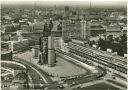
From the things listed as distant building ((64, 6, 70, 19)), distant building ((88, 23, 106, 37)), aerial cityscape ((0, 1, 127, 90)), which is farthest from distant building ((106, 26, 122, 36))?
distant building ((64, 6, 70, 19))

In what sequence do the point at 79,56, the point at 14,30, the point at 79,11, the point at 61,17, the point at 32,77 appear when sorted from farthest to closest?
the point at 79,11 → the point at 61,17 → the point at 14,30 → the point at 79,56 → the point at 32,77

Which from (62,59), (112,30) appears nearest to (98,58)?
(62,59)

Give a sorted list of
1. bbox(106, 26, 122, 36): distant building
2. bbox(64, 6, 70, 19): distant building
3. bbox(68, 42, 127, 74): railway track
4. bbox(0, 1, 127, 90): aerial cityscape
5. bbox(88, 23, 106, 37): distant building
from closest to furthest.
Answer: bbox(0, 1, 127, 90): aerial cityscape < bbox(68, 42, 127, 74): railway track < bbox(88, 23, 106, 37): distant building < bbox(106, 26, 122, 36): distant building < bbox(64, 6, 70, 19): distant building

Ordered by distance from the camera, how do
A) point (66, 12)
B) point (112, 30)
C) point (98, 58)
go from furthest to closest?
point (66, 12), point (112, 30), point (98, 58)

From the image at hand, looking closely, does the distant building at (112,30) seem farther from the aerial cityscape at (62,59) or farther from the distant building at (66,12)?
the distant building at (66,12)

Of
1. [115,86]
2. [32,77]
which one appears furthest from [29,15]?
[115,86]

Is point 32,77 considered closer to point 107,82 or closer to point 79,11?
point 107,82

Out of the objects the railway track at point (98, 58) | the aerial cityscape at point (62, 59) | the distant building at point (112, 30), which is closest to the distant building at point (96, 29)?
the aerial cityscape at point (62, 59)

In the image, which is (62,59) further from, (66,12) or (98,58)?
(66,12)

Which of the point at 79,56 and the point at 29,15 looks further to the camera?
the point at 29,15

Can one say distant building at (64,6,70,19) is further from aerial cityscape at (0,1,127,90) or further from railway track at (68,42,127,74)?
railway track at (68,42,127,74)

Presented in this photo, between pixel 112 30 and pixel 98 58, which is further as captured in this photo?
pixel 112 30
